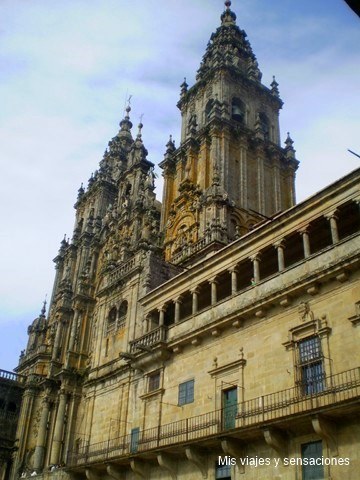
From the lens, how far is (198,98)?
163ft

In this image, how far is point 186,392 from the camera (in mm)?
26250

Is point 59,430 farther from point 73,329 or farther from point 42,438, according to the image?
point 73,329

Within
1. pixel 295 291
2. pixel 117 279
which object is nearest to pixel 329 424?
pixel 295 291

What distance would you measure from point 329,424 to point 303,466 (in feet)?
6.32

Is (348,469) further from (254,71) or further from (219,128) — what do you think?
(254,71)

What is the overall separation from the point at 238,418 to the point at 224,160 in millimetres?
23752

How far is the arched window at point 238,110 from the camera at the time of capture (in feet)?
154

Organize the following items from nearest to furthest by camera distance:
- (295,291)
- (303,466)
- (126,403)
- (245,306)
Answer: (303,466) → (295,291) → (245,306) → (126,403)

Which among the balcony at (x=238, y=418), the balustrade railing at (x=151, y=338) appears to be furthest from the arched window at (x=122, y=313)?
the balcony at (x=238, y=418)

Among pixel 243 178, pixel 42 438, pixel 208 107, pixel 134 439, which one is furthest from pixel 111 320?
pixel 208 107

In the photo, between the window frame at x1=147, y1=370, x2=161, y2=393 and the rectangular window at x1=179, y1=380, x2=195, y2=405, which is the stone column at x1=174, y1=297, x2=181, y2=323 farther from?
the rectangular window at x1=179, y1=380, x2=195, y2=405

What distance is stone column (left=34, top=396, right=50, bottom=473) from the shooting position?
148 feet

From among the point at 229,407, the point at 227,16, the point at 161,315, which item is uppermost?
the point at 227,16

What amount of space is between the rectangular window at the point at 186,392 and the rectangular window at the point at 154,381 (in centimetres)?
225
